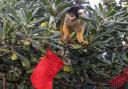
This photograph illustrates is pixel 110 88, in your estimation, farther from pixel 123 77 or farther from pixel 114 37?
pixel 114 37

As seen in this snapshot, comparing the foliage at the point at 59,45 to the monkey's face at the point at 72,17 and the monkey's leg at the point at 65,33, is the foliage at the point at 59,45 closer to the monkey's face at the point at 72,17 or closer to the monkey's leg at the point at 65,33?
the monkey's leg at the point at 65,33

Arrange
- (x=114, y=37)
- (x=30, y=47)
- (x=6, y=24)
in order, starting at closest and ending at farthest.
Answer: (x=6, y=24) → (x=30, y=47) → (x=114, y=37)

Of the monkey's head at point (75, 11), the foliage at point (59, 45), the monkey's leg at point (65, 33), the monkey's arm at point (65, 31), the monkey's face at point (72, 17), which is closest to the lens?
the foliage at point (59, 45)

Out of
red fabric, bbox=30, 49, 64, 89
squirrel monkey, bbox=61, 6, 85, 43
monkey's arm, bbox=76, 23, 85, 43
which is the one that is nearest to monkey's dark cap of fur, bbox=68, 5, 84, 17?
squirrel monkey, bbox=61, 6, 85, 43

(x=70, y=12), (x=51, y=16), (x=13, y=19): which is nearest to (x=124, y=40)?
(x=70, y=12)

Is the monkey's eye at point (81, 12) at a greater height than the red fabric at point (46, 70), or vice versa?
the monkey's eye at point (81, 12)

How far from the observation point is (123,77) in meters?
3.30

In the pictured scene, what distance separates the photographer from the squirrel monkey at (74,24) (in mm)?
3086

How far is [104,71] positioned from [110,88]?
223 mm

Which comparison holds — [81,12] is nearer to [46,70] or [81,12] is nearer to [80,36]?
[80,36]

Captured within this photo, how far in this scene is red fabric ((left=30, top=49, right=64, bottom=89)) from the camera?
2.77m

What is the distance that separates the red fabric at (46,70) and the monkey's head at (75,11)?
1.69 ft

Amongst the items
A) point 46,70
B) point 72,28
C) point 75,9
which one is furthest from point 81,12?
point 46,70

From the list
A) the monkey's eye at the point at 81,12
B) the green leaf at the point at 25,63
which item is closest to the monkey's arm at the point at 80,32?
the monkey's eye at the point at 81,12
